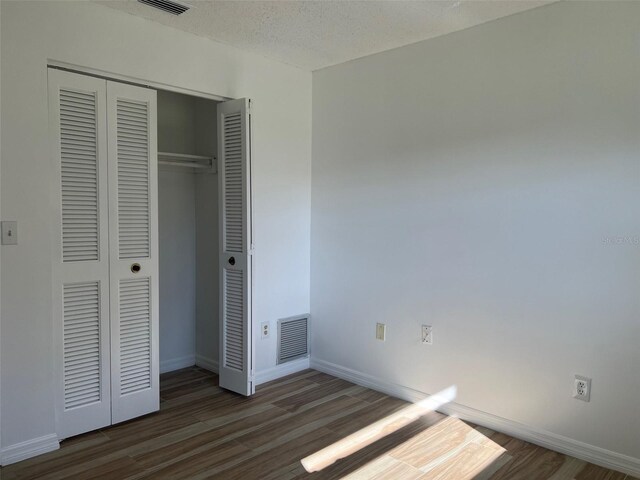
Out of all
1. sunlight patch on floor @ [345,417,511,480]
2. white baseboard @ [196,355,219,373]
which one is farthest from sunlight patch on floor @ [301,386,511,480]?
white baseboard @ [196,355,219,373]

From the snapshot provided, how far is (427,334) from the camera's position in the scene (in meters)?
3.29

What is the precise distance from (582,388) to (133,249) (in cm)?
269

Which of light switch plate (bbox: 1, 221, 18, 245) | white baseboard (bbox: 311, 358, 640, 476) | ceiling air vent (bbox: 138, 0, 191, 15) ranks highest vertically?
ceiling air vent (bbox: 138, 0, 191, 15)

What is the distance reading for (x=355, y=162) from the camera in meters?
3.70

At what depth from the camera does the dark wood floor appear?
246cm

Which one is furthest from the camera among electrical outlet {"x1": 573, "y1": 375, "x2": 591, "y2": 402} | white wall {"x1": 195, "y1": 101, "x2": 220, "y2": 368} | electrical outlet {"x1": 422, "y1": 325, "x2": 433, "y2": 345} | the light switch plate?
white wall {"x1": 195, "y1": 101, "x2": 220, "y2": 368}

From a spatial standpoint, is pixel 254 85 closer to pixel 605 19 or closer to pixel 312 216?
pixel 312 216

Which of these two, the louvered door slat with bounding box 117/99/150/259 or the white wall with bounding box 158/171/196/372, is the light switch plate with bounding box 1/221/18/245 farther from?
the white wall with bounding box 158/171/196/372

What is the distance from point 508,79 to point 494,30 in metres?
0.32

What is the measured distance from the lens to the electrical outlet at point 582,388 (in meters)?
2.59

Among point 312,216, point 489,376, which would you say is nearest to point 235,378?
point 312,216

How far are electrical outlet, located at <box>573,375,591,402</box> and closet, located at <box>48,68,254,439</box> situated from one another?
79.3 inches

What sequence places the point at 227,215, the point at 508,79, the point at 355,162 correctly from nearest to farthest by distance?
the point at 508,79 < the point at 227,215 < the point at 355,162

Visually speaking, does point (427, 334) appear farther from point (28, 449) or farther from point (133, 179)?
point (28, 449)
